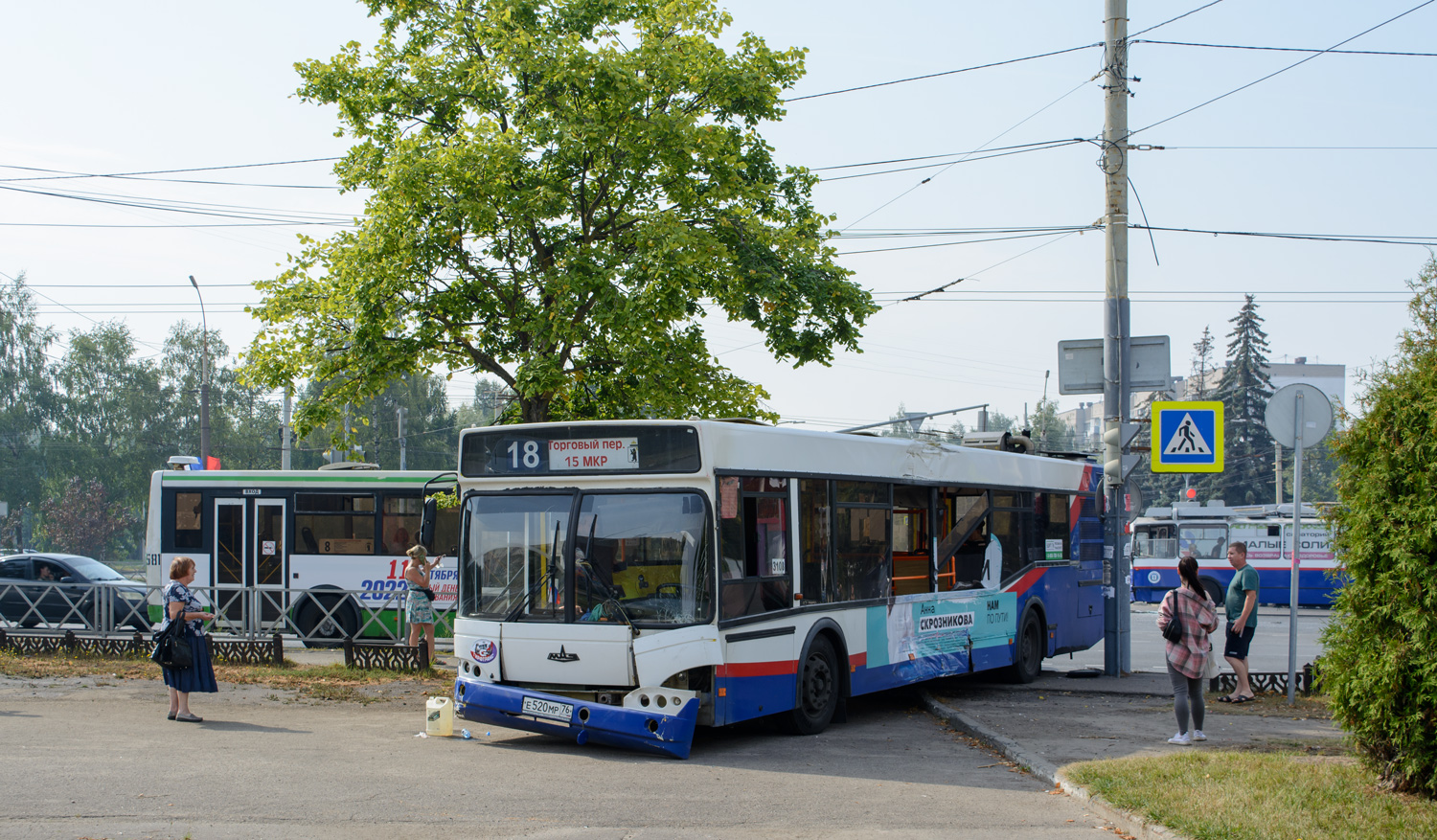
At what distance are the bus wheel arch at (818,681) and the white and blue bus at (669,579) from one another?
20 millimetres

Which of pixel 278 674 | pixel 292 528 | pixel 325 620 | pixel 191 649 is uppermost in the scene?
pixel 292 528

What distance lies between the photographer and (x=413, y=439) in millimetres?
86750

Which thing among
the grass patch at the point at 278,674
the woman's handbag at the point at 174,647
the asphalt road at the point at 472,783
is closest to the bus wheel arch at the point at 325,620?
the grass patch at the point at 278,674

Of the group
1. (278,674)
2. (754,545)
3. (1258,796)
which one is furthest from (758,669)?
(278,674)

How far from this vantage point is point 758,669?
33.7 ft

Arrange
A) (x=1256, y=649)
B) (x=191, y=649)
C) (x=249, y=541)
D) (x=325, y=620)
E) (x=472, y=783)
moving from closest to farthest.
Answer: (x=472, y=783)
(x=191, y=649)
(x=325, y=620)
(x=249, y=541)
(x=1256, y=649)

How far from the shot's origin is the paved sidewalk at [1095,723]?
988 centimetres

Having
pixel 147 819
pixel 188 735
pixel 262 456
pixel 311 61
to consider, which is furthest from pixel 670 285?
pixel 262 456

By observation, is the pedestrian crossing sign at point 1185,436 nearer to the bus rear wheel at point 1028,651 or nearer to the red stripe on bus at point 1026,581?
the red stripe on bus at point 1026,581

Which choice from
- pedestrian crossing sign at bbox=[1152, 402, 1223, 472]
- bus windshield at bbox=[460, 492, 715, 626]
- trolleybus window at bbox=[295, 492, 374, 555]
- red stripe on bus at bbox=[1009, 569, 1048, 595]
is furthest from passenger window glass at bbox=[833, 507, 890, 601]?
trolleybus window at bbox=[295, 492, 374, 555]

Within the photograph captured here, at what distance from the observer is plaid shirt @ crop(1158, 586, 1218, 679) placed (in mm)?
10219

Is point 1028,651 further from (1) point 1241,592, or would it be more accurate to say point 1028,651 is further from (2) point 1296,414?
(2) point 1296,414

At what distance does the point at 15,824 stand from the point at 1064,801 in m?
6.66

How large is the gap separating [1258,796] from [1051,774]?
169 cm
